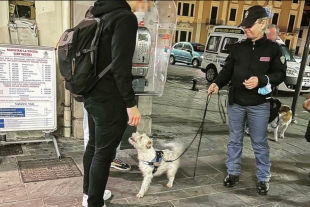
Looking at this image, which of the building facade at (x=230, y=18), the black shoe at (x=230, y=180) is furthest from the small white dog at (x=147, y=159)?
the building facade at (x=230, y=18)

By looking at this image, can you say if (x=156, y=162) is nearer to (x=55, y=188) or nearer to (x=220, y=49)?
(x=55, y=188)

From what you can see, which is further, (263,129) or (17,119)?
(17,119)

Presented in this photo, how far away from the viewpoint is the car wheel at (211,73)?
466 inches

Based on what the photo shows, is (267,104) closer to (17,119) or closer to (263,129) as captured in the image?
(263,129)

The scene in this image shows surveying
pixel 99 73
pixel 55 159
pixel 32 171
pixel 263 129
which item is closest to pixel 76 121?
pixel 55 159

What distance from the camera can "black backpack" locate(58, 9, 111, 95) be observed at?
6.31ft

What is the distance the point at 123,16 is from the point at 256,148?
2.02 meters

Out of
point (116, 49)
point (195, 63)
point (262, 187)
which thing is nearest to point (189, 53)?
point (195, 63)

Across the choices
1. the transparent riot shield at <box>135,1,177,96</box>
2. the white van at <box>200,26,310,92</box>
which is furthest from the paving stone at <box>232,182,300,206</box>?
the white van at <box>200,26,310,92</box>

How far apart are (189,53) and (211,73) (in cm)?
562

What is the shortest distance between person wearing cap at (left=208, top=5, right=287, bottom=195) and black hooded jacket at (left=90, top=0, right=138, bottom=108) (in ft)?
4.48

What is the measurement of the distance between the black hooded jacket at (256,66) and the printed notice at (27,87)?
2.15m

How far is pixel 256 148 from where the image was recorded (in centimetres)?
304

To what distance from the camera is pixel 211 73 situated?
1197 centimetres
